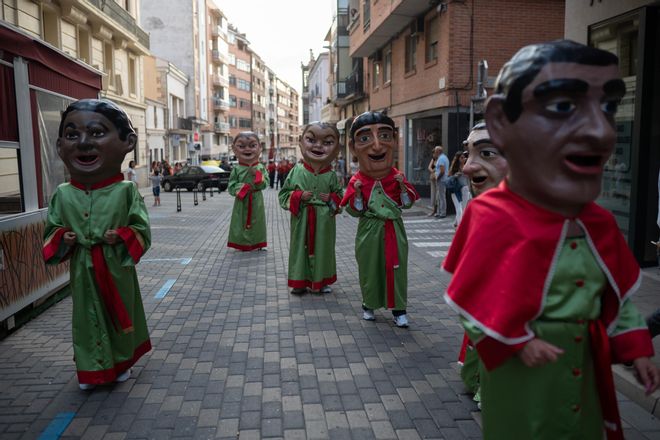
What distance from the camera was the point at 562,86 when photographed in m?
2.19

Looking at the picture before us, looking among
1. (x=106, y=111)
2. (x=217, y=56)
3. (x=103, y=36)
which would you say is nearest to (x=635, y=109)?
(x=106, y=111)

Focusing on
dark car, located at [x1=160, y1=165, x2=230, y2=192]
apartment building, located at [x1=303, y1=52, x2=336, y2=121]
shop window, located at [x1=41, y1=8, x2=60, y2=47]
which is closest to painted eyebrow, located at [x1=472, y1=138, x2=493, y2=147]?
shop window, located at [x1=41, y1=8, x2=60, y2=47]

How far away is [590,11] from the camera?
8.04 meters

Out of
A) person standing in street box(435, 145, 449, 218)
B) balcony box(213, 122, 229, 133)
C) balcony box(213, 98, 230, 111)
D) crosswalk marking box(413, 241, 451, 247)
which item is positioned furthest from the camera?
balcony box(213, 122, 229, 133)

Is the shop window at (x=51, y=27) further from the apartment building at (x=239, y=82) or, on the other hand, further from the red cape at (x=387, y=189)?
the apartment building at (x=239, y=82)

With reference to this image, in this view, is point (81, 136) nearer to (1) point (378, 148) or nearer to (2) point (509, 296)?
(1) point (378, 148)

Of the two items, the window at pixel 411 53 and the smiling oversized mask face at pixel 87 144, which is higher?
the window at pixel 411 53

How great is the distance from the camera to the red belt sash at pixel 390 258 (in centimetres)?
552

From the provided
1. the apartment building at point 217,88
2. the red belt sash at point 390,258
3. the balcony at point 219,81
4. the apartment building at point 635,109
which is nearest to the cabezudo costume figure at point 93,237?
the red belt sash at point 390,258

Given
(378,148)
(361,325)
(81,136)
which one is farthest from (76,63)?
(361,325)

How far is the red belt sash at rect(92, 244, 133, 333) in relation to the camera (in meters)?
4.14

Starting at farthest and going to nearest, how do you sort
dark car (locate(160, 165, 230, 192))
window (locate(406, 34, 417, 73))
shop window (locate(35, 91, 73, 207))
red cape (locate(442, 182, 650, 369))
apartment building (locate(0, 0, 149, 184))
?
1. dark car (locate(160, 165, 230, 192))
2. window (locate(406, 34, 417, 73))
3. apartment building (locate(0, 0, 149, 184))
4. shop window (locate(35, 91, 73, 207))
5. red cape (locate(442, 182, 650, 369))

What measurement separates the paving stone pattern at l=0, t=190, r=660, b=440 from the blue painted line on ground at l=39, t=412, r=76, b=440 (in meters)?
0.04

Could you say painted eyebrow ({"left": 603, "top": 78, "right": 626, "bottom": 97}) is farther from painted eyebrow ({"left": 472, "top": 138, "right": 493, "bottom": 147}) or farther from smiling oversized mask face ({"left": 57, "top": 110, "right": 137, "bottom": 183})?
smiling oversized mask face ({"left": 57, "top": 110, "right": 137, "bottom": 183})
